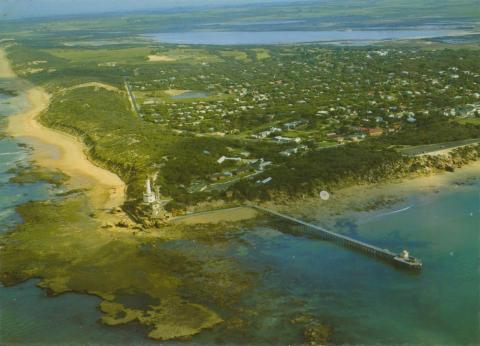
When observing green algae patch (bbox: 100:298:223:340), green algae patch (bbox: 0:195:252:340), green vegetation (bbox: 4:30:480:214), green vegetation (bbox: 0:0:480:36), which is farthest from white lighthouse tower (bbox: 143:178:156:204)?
green vegetation (bbox: 0:0:480:36)

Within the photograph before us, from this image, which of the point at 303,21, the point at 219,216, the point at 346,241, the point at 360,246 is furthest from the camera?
the point at 303,21

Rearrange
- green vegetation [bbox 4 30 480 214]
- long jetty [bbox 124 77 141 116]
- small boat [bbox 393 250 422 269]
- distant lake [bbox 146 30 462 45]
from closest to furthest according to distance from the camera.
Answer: small boat [bbox 393 250 422 269]
green vegetation [bbox 4 30 480 214]
long jetty [bbox 124 77 141 116]
distant lake [bbox 146 30 462 45]

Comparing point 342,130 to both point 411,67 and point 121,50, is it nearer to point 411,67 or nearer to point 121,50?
point 411,67

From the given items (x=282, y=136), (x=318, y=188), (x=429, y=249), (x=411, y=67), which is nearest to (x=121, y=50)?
(x=411, y=67)

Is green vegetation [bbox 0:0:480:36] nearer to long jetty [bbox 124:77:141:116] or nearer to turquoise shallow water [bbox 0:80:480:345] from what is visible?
long jetty [bbox 124:77:141:116]

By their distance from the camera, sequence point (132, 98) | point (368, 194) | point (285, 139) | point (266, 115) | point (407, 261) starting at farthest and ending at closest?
point (132, 98) < point (266, 115) < point (285, 139) < point (368, 194) < point (407, 261)

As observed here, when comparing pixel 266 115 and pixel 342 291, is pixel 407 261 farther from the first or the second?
pixel 266 115

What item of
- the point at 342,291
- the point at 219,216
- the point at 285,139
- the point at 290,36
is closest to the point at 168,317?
the point at 342,291
